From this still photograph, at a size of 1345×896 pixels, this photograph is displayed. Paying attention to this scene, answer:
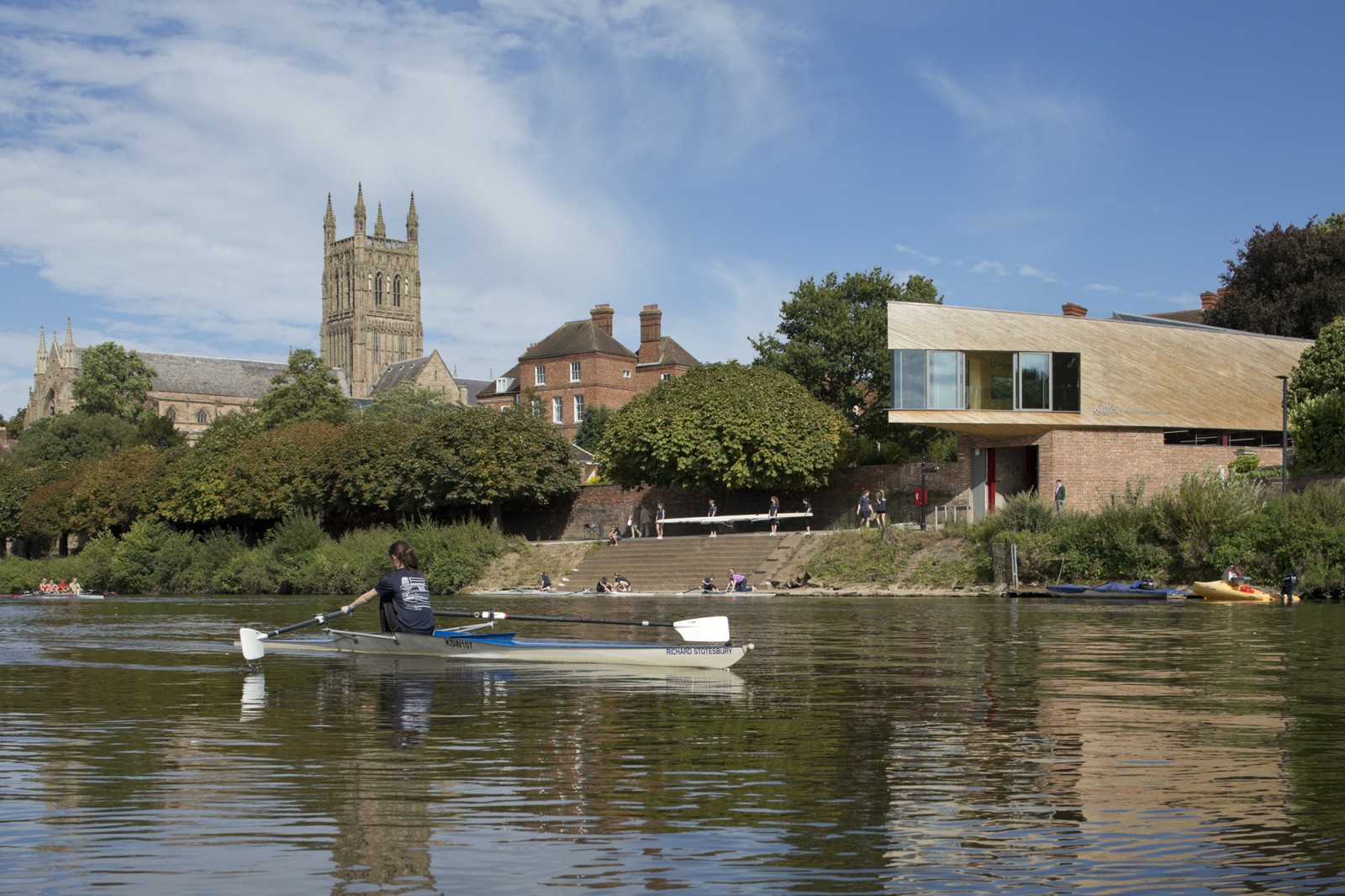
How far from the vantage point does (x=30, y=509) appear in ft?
253

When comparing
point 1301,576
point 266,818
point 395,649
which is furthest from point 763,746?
point 1301,576

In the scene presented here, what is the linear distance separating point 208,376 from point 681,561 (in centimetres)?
11800

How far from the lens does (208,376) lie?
15538 cm

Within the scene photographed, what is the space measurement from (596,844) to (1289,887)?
3573 millimetres

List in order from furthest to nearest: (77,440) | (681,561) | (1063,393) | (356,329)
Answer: (356,329) → (77,440) → (681,561) → (1063,393)

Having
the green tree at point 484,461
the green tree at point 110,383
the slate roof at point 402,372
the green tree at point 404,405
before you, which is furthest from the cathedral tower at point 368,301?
the green tree at point 484,461

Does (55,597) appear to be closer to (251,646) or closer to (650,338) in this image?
(251,646)

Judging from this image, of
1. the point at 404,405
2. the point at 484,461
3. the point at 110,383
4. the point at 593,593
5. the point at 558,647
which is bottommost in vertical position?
the point at 593,593

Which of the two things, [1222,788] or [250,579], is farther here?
[250,579]

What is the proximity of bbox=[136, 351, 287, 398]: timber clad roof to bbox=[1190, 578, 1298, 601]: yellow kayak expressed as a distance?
13136cm

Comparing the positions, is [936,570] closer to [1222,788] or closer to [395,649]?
[395,649]

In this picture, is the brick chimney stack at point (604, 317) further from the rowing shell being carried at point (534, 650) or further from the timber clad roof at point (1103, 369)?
the rowing shell being carried at point (534, 650)

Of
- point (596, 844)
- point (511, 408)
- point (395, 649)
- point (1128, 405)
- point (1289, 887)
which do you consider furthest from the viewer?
point (511, 408)

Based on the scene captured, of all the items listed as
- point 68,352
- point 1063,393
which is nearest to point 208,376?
point 68,352
